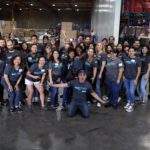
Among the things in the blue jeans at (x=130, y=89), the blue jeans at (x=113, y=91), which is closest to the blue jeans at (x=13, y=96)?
the blue jeans at (x=113, y=91)

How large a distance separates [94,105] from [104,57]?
4.10 ft

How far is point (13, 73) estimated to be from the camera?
6.32 meters

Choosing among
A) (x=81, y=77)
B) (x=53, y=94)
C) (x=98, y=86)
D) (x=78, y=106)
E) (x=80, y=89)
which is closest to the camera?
(x=81, y=77)

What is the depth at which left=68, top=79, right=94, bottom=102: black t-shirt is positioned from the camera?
6239mm

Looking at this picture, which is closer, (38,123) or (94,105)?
(38,123)

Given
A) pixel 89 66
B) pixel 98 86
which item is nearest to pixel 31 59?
pixel 89 66

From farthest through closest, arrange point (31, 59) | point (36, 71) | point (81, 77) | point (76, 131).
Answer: point (31, 59), point (36, 71), point (81, 77), point (76, 131)

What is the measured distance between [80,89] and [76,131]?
1.12m

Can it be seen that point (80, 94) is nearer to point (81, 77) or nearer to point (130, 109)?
point (81, 77)

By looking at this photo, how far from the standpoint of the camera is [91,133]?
5.34 meters

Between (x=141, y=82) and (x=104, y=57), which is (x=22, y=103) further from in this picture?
(x=141, y=82)

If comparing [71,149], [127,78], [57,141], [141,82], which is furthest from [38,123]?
[141,82]

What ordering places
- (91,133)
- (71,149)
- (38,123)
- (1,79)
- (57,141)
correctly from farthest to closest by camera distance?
(1,79) → (38,123) → (91,133) → (57,141) → (71,149)

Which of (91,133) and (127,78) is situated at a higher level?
(127,78)
